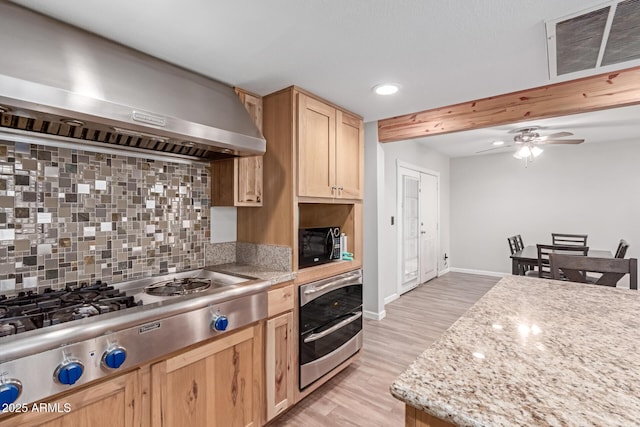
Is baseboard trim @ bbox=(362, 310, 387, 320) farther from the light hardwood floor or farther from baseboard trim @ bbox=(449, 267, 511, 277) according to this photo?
baseboard trim @ bbox=(449, 267, 511, 277)

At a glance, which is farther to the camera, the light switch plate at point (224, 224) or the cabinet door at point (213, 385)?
the light switch plate at point (224, 224)

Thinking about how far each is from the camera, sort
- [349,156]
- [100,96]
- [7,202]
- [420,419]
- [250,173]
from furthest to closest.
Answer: [349,156]
[250,173]
[7,202]
[100,96]
[420,419]

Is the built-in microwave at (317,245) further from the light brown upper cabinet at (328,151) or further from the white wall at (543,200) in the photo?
the white wall at (543,200)

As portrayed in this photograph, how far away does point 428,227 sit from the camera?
5500mm

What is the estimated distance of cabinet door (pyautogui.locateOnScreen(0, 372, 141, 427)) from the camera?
1.04m

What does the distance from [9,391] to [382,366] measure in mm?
2388

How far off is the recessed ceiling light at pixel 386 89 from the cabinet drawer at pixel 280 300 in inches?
60.2

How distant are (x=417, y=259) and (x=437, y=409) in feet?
15.3

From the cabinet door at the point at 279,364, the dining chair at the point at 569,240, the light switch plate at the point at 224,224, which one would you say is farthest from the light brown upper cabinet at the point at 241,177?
the dining chair at the point at 569,240

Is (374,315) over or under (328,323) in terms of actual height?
under

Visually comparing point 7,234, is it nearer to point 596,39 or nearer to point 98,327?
point 98,327

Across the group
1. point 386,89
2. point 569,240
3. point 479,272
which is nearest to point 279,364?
point 386,89

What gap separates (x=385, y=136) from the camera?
134 inches

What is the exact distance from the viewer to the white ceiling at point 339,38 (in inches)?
51.8
